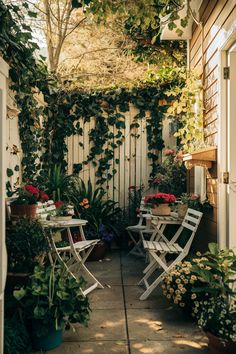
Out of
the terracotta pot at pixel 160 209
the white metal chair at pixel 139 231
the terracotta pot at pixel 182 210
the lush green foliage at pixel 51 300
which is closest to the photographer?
the lush green foliage at pixel 51 300

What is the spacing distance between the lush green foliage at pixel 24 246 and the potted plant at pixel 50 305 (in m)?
0.22

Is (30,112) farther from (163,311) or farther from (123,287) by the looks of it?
(163,311)

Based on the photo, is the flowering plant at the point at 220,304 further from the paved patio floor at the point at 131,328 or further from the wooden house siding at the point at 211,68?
the wooden house siding at the point at 211,68

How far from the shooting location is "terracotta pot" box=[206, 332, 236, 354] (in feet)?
8.67

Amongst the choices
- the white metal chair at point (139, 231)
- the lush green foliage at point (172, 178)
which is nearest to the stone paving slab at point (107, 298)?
the white metal chair at point (139, 231)

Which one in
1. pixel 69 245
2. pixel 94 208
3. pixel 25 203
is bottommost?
pixel 69 245

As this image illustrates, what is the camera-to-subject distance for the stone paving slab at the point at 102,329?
313 cm

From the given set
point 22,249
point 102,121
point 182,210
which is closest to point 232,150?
point 182,210

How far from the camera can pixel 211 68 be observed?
437 centimetres

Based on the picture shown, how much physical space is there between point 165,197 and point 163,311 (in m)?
1.47

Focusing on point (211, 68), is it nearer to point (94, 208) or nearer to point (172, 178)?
point (172, 178)

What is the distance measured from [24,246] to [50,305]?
1.93 feet

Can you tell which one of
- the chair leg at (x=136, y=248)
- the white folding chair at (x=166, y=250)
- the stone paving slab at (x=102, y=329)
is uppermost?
the white folding chair at (x=166, y=250)

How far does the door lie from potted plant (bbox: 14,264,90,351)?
1.54 meters
